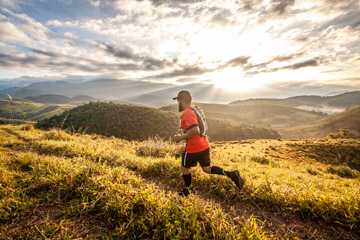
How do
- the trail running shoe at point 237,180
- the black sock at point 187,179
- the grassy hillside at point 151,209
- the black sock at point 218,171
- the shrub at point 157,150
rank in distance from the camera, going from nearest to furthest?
the grassy hillside at point 151,209
the trail running shoe at point 237,180
the black sock at point 218,171
the black sock at point 187,179
the shrub at point 157,150

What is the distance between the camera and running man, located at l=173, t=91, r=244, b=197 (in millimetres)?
3561

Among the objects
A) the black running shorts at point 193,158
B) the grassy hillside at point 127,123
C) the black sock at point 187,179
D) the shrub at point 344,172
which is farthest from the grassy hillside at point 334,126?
the black sock at point 187,179

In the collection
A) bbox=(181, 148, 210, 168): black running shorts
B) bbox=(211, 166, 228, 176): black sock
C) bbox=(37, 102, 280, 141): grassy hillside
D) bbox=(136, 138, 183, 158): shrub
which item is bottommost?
bbox=(37, 102, 280, 141): grassy hillside

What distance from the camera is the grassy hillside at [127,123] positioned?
2742 centimetres

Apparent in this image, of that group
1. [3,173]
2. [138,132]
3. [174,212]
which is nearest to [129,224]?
[174,212]

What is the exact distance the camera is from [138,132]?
89.5ft

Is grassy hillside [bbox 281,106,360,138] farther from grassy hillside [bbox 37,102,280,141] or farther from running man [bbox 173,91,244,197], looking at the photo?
running man [bbox 173,91,244,197]

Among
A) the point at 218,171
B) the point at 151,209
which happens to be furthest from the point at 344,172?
the point at 151,209

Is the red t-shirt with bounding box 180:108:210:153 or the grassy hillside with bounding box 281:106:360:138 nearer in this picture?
the red t-shirt with bounding box 180:108:210:153

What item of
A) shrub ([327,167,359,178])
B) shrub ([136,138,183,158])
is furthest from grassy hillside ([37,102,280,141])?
shrub ([327,167,359,178])

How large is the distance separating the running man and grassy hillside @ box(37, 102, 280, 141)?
2026 cm

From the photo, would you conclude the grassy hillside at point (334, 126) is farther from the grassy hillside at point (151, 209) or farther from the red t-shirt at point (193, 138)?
the red t-shirt at point (193, 138)

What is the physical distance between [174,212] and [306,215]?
238 centimetres

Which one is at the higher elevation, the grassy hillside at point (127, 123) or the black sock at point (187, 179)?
the black sock at point (187, 179)
